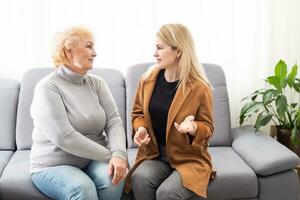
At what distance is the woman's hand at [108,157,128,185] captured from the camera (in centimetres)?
194

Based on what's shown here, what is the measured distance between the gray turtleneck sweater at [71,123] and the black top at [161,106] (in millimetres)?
196

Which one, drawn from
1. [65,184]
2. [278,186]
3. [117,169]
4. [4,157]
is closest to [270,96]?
[278,186]

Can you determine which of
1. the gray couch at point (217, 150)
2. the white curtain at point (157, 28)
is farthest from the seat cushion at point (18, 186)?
the white curtain at point (157, 28)

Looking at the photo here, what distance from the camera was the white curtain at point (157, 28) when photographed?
2.81m

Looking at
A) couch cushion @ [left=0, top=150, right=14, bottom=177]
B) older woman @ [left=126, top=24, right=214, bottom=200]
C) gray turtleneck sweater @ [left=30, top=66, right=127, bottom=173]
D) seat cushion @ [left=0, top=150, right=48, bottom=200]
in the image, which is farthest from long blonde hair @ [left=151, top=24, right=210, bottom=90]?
couch cushion @ [left=0, top=150, right=14, bottom=177]

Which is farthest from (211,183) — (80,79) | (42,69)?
(42,69)

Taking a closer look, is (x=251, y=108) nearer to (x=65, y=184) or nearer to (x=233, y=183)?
(x=233, y=183)

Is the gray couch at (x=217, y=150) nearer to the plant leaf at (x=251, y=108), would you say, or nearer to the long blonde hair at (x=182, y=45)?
the plant leaf at (x=251, y=108)

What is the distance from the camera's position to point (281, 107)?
255cm

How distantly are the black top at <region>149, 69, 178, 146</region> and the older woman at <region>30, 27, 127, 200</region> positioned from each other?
197 millimetres

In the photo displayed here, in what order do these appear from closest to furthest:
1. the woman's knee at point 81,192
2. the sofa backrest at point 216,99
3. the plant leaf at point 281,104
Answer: the woman's knee at point 81,192, the plant leaf at point 281,104, the sofa backrest at point 216,99

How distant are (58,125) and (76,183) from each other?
280mm

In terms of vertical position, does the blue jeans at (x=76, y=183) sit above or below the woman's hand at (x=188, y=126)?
below

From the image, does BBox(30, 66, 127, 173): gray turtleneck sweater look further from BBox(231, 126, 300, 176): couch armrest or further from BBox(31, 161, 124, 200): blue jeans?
BBox(231, 126, 300, 176): couch armrest
